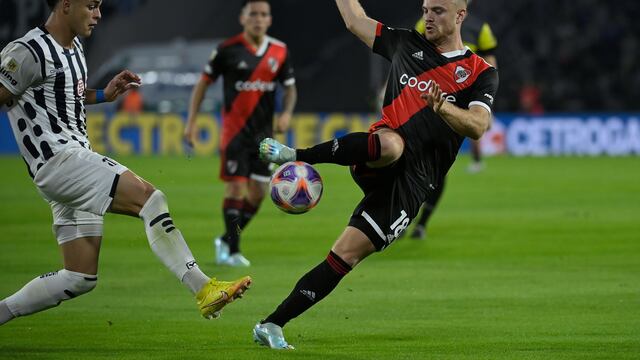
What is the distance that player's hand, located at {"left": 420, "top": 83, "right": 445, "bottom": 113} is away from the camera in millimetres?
6918

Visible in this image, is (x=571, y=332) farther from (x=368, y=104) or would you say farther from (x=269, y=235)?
(x=368, y=104)

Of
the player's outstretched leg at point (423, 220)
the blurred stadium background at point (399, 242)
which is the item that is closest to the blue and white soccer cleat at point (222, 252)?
the blurred stadium background at point (399, 242)

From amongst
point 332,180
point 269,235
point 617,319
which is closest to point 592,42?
point 332,180

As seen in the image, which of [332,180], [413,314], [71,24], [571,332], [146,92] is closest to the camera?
[71,24]

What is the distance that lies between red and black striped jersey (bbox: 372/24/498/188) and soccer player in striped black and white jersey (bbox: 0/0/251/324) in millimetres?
1494

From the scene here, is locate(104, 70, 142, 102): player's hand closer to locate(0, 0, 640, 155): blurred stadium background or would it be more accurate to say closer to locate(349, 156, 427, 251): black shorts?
locate(349, 156, 427, 251): black shorts

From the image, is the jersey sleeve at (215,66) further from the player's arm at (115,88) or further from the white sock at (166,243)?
the white sock at (166,243)

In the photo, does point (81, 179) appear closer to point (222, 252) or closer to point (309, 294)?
point (309, 294)

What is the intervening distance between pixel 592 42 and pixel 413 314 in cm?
2907

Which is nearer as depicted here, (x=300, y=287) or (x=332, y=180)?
(x=300, y=287)

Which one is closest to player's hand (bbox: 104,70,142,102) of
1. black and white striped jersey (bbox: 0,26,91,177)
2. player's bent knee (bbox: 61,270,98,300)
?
black and white striped jersey (bbox: 0,26,91,177)

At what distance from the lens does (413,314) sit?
Result: 355 inches

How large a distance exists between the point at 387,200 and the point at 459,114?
0.71m

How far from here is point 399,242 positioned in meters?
14.1
